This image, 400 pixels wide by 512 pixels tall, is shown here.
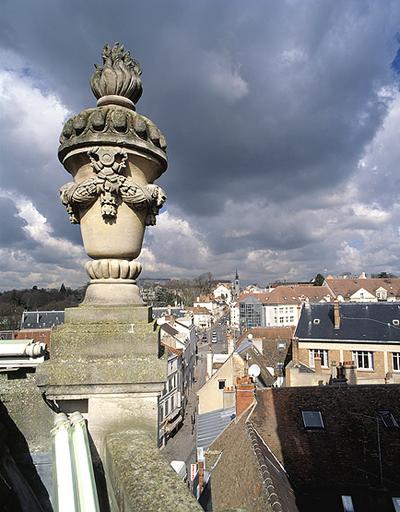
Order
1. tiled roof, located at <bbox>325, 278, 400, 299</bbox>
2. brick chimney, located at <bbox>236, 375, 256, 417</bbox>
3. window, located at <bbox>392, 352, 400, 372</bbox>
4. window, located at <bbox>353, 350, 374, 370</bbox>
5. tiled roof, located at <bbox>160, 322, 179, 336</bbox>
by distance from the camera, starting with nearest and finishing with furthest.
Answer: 1. brick chimney, located at <bbox>236, 375, 256, 417</bbox>
2. window, located at <bbox>392, 352, 400, 372</bbox>
3. window, located at <bbox>353, 350, 374, 370</bbox>
4. tiled roof, located at <bbox>160, 322, 179, 336</bbox>
5. tiled roof, located at <bbox>325, 278, 400, 299</bbox>

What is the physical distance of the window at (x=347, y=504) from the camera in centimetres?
761

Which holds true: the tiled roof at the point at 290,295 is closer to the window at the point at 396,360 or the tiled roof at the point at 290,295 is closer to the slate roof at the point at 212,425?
the window at the point at 396,360

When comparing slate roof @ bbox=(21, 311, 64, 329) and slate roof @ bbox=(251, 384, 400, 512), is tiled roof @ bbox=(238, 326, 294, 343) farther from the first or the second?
slate roof @ bbox=(21, 311, 64, 329)

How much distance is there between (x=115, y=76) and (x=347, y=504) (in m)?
9.29

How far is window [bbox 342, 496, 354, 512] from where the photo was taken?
25.0ft

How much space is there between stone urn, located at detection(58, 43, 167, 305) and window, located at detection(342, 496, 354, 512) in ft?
26.3

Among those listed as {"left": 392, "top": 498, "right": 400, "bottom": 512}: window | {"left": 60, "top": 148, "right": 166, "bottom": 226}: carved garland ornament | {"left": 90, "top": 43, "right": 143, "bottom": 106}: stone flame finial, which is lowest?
{"left": 392, "top": 498, "right": 400, "bottom": 512}: window

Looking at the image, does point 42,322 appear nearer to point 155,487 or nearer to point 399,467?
point 399,467

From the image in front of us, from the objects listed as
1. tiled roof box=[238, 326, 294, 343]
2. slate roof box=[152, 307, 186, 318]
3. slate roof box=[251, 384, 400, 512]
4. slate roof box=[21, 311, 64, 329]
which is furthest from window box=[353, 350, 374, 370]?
slate roof box=[21, 311, 64, 329]

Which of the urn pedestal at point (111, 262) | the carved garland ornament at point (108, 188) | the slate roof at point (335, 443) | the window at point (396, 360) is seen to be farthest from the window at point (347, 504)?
the window at point (396, 360)

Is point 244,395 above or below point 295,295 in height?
below

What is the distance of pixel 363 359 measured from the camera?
92.4 ft

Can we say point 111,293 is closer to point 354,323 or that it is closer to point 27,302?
point 354,323

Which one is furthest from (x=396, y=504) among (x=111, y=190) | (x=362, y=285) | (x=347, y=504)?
(x=362, y=285)
